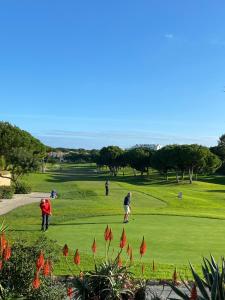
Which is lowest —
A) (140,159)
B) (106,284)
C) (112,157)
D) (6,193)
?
(6,193)

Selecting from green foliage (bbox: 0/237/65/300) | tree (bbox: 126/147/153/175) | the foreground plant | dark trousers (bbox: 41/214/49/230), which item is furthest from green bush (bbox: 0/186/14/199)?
tree (bbox: 126/147/153/175)

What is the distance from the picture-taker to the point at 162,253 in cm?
1655

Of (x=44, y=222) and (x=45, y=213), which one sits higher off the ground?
(x=45, y=213)

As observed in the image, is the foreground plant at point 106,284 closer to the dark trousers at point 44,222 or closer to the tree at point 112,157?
the dark trousers at point 44,222

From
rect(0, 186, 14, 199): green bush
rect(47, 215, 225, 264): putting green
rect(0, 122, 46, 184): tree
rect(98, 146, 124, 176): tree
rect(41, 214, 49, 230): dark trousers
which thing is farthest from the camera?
rect(98, 146, 124, 176): tree

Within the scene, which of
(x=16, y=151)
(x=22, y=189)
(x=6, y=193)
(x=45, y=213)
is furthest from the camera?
(x=16, y=151)

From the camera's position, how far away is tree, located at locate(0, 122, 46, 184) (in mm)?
61281

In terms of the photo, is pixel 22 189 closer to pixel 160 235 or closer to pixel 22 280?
pixel 160 235

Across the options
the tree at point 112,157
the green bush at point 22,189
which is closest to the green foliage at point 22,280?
the green bush at point 22,189

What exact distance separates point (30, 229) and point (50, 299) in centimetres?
1501

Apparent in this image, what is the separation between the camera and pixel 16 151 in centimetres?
6131

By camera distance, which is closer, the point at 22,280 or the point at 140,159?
the point at 22,280

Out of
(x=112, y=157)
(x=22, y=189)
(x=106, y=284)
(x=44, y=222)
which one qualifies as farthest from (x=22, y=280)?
(x=112, y=157)

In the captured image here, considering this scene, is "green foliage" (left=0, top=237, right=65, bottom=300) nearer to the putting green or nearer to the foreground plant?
→ the foreground plant
